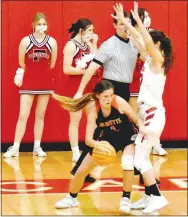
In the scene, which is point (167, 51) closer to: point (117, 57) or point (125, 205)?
point (117, 57)

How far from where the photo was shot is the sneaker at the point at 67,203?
268 inches

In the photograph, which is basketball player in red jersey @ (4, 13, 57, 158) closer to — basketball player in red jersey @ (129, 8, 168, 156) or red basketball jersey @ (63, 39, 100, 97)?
red basketball jersey @ (63, 39, 100, 97)

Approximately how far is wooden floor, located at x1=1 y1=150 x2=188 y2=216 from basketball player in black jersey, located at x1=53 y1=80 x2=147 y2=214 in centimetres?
21

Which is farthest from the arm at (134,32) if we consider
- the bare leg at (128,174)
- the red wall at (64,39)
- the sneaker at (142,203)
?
the red wall at (64,39)

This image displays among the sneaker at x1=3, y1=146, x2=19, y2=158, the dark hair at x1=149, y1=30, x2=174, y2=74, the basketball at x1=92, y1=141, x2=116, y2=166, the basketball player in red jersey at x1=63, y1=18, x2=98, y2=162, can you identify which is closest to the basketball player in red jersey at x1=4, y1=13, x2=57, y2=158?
the sneaker at x1=3, y1=146, x2=19, y2=158

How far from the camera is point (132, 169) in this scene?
656 cm

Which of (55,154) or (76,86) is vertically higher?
(76,86)

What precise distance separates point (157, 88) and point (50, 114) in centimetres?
396

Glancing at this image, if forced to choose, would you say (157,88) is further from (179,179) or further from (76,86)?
(76,86)

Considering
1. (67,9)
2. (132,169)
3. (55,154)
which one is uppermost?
(67,9)

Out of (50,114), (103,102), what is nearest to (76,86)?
(50,114)

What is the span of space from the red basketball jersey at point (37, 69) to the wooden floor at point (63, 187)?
0.95 meters

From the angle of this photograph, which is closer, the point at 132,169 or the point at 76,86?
the point at 132,169

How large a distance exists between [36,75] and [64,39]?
0.81 meters
